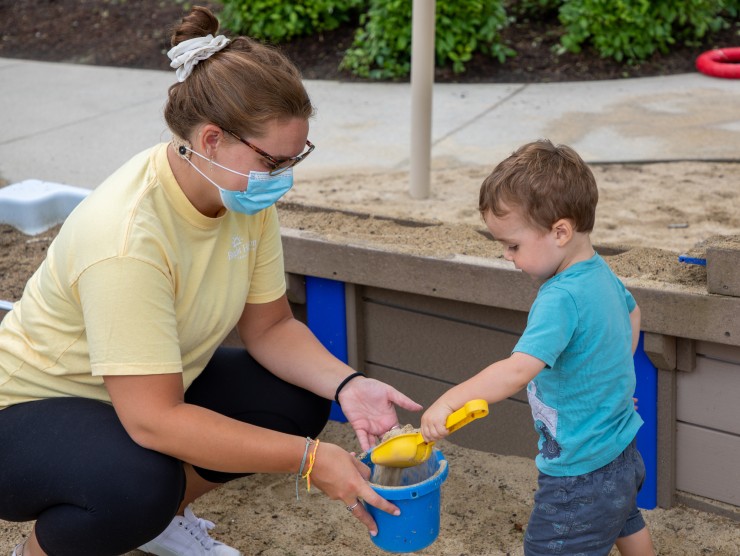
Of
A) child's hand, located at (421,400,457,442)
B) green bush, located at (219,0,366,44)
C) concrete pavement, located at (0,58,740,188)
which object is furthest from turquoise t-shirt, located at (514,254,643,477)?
green bush, located at (219,0,366,44)

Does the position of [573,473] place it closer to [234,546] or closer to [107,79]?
[234,546]

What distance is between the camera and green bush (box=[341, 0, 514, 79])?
21.0ft

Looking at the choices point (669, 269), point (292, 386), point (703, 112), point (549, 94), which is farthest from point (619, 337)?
point (549, 94)

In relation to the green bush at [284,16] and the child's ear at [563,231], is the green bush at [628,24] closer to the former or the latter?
the green bush at [284,16]

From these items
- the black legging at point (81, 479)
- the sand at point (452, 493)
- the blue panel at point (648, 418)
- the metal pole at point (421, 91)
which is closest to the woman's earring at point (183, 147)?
the black legging at point (81, 479)

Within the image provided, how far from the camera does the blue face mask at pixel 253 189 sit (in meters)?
2.03

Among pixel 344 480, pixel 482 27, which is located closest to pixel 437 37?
pixel 482 27

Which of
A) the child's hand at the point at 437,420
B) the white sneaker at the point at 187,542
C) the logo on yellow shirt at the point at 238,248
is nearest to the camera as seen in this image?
the child's hand at the point at 437,420

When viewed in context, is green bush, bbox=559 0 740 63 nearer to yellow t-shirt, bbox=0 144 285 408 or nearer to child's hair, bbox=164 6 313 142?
yellow t-shirt, bbox=0 144 285 408

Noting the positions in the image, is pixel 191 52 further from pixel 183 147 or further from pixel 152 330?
pixel 152 330

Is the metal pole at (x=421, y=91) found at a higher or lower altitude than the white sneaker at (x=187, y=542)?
higher

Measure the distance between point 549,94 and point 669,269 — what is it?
3.61m

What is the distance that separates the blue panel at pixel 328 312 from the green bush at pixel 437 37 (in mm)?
3700

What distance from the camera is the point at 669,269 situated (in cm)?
251
